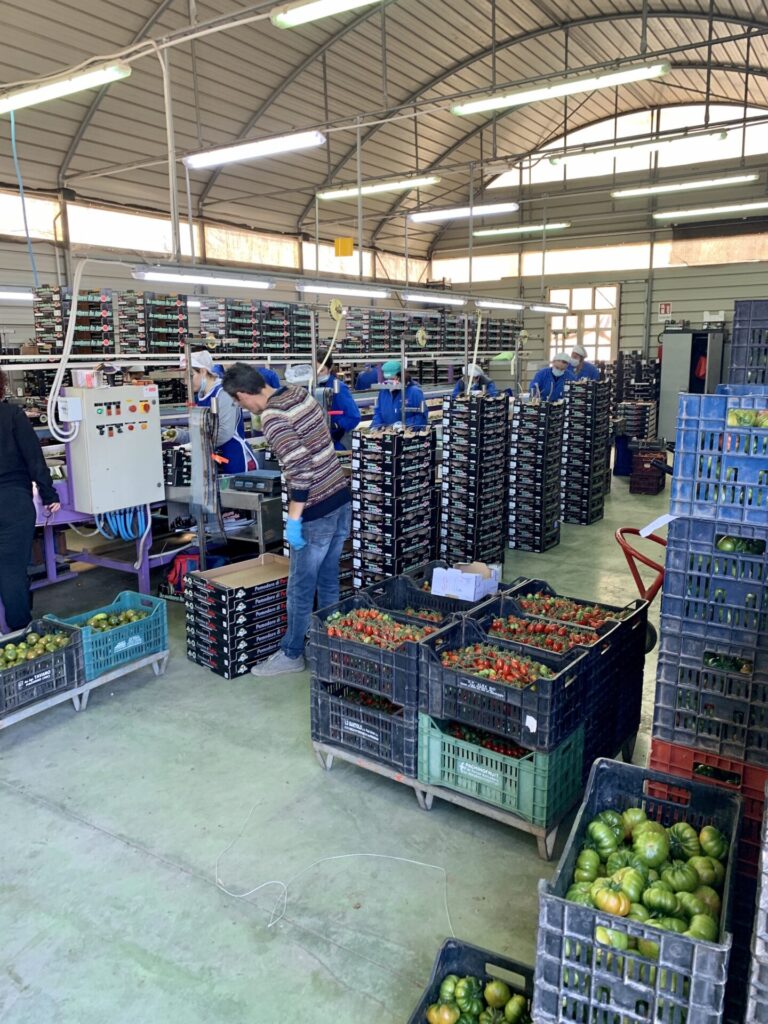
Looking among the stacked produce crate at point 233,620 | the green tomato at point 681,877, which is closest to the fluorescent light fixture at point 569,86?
the stacked produce crate at point 233,620

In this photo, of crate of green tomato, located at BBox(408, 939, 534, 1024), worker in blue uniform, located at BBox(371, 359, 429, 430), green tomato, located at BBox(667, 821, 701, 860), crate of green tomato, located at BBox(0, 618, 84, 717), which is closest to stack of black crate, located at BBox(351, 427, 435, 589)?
worker in blue uniform, located at BBox(371, 359, 429, 430)

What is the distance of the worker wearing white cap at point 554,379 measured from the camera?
9312 mm

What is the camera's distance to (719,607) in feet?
8.38

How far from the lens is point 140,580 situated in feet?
19.4

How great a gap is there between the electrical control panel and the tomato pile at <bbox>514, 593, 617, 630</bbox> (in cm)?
299

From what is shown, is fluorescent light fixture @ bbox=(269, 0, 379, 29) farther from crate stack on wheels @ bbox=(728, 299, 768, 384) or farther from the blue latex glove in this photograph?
crate stack on wheels @ bbox=(728, 299, 768, 384)

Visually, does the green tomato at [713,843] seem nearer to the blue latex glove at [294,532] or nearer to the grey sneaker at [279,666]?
the blue latex glove at [294,532]

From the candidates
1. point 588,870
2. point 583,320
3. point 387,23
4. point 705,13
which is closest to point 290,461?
point 588,870

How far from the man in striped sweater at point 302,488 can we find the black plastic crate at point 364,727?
1.00m

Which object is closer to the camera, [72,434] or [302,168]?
[72,434]

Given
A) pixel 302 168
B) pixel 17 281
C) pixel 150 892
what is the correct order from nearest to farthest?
pixel 150 892, pixel 17 281, pixel 302 168

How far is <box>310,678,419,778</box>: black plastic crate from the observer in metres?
3.21

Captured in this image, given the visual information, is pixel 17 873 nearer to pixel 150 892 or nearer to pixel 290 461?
pixel 150 892

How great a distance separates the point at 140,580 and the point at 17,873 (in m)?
3.20
